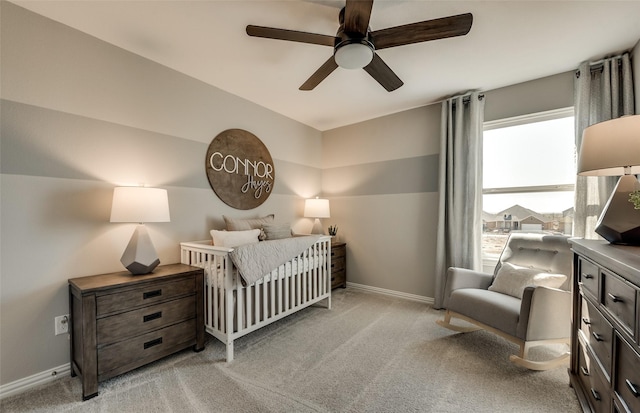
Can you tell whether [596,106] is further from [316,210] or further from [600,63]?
[316,210]

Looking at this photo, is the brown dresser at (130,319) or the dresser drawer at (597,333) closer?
the dresser drawer at (597,333)

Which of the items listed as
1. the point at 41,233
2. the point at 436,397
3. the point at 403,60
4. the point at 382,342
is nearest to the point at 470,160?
the point at 403,60

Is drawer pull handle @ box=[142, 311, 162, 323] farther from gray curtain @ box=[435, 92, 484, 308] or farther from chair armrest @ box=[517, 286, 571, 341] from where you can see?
gray curtain @ box=[435, 92, 484, 308]

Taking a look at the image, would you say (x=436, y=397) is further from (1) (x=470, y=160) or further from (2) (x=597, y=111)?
(2) (x=597, y=111)

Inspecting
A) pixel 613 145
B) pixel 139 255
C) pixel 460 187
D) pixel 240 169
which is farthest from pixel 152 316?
pixel 460 187

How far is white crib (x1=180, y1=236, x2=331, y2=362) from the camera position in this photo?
1.99m

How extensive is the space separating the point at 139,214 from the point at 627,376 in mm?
2660

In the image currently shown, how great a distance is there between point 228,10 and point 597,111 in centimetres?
311

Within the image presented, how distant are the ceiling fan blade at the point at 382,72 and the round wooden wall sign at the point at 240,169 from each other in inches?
66.1

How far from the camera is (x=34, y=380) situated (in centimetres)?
167

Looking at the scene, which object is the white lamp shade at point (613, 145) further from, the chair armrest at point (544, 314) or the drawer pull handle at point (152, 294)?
the drawer pull handle at point (152, 294)

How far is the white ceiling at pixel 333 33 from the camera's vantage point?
1.67m

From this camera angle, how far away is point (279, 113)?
11.3ft

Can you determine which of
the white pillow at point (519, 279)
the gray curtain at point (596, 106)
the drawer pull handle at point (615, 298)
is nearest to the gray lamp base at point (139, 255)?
the drawer pull handle at point (615, 298)
